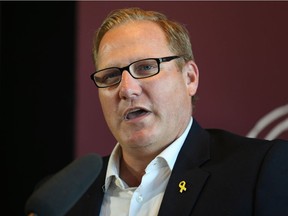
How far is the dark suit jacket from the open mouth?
0.61ft

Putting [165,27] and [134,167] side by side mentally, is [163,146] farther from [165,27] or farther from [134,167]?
[165,27]

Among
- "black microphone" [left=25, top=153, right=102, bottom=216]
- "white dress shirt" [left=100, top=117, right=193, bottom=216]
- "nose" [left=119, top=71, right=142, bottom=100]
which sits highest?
"nose" [left=119, top=71, right=142, bottom=100]

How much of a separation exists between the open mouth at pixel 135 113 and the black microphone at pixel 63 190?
0.43 metres

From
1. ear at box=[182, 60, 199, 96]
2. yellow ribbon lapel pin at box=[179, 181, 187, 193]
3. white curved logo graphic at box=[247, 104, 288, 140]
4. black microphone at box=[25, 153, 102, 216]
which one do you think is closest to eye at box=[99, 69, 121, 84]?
ear at box=[182, 60, 199, 96]

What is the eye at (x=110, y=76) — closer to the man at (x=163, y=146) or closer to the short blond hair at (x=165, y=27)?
the man at (x=163, y=146)

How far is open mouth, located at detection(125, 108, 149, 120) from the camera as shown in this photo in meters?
1.35

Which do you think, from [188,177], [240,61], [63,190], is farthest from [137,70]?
[240,61]

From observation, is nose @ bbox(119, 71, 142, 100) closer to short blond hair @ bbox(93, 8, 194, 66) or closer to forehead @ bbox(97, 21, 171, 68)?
forehead @ bbox(97, 21, 171, 68)

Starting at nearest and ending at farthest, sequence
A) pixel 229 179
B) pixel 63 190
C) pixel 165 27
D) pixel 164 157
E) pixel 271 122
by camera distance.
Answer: pixel 63 190
pixel 229 179
pixel 164 157
pixel 165 27
pixel 271 122

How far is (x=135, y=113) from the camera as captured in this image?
1362 mm

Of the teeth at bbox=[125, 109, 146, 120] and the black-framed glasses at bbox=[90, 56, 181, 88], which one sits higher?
the black-framed glasses at bbox=[90, 56, 181, 88]

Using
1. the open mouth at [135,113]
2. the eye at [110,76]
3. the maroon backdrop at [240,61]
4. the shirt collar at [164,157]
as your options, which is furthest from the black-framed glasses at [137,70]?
the maroon backdrop at [240,61]

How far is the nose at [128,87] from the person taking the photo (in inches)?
52.4

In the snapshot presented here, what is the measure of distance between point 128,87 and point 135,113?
9 cm
